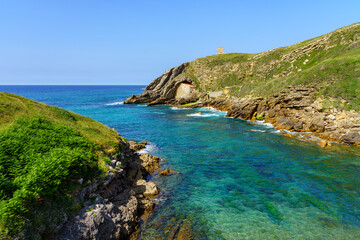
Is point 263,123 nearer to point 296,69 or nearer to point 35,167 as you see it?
point 296,69

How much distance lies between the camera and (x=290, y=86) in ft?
186

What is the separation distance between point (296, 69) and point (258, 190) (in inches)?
2660

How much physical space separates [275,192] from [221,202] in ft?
20.5

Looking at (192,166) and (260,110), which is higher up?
(260,110)

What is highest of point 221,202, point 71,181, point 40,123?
point 40,123

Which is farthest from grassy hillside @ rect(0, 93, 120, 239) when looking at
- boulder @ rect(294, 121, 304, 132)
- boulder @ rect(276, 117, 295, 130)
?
boulder @ rect(276, 117, 295, 130)

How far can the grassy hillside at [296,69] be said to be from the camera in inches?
1870

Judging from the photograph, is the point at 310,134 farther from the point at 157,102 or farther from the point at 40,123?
the point at 157,102

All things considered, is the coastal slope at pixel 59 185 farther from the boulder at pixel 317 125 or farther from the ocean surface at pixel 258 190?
the boulder at pixel 317 125

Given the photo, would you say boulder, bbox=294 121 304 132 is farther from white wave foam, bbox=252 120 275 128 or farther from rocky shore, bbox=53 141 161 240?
rocky shore, bbox=53 141 161 240

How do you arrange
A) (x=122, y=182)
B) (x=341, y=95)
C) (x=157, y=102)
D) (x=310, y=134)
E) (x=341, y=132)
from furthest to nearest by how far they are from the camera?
1. (x=157, y=102)
2. (x=341, y=95)
3. (x=310, y=134)
4. (x=341, y=132)
5. (x=122, y=182)

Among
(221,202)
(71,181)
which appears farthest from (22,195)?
(221,202)

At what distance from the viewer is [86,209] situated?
528 inches

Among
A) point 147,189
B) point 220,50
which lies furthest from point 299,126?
point 220,50
